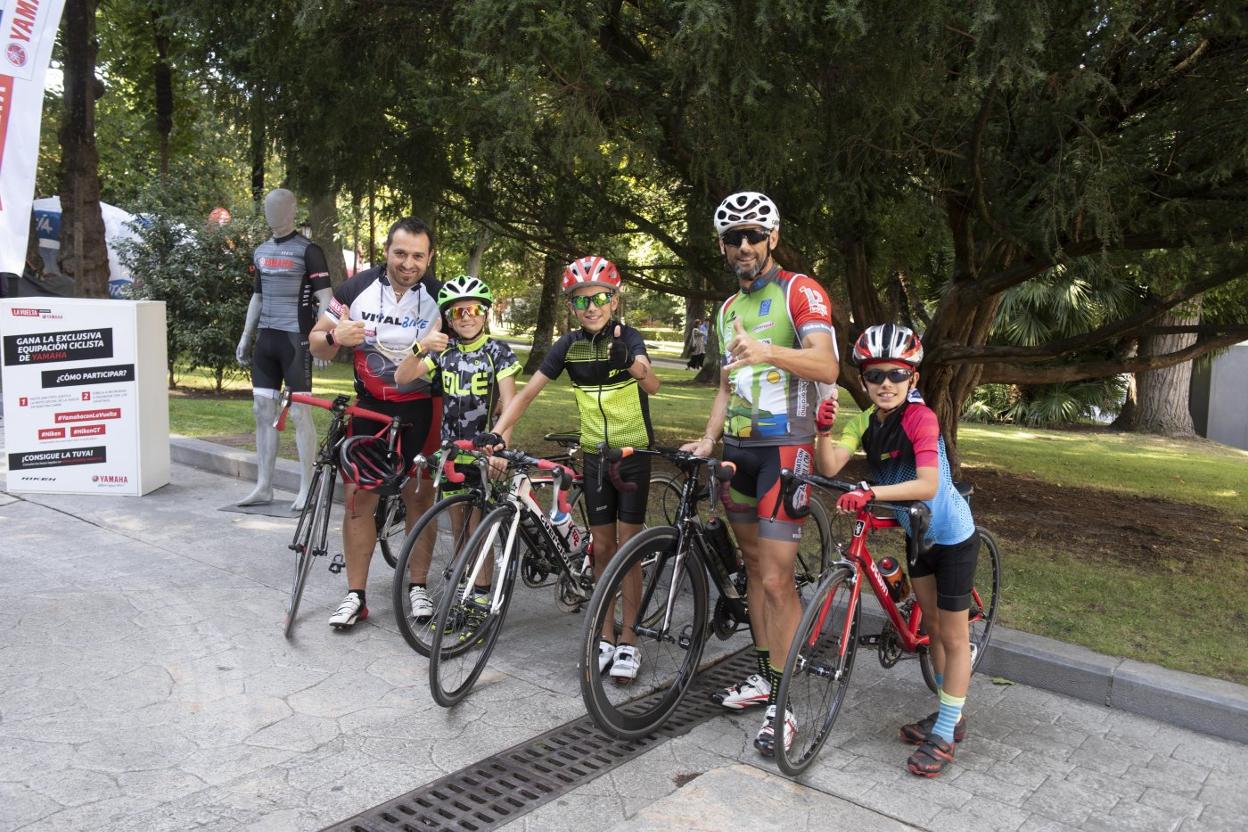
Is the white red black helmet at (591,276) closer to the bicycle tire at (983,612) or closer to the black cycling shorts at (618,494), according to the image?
the black cycling shorts at (618,494)

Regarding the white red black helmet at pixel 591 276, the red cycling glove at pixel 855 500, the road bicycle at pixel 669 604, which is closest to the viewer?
the red cycling glove at pixel 855 500

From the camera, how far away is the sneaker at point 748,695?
4.11 m

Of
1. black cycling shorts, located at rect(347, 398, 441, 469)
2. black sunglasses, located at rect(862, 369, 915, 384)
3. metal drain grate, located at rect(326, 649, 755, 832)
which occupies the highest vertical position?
black sunglasses, located at rect(862, 369, 915, 384)

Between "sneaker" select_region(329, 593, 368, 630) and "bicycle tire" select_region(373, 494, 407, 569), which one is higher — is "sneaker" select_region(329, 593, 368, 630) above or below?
below

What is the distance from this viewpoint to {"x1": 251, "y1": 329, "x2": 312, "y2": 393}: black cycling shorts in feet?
22.6

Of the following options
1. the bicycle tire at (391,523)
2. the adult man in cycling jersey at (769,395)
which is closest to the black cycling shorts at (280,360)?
the bicycle tire at (391,523)

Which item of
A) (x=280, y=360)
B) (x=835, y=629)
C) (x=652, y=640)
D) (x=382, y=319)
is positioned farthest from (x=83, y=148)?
(x=835, y=629)

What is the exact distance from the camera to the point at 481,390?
4848 millimetres

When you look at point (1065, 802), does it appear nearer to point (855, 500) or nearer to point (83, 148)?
point (855, 500)

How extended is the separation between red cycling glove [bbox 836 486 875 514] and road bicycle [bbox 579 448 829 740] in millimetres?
503

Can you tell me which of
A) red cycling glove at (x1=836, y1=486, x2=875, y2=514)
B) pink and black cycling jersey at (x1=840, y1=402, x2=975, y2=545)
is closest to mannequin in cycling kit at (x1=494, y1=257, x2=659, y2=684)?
pink and black cycling jersey at (x1=840, y1=402, x2=975, y2=545)

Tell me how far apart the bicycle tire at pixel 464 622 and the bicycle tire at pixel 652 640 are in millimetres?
527

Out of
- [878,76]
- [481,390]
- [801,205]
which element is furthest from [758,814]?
[801,205]

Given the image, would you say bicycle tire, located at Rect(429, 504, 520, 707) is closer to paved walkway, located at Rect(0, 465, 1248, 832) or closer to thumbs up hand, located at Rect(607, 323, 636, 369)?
paved walkway, located at Rect(0, 465, 1248, 832)
